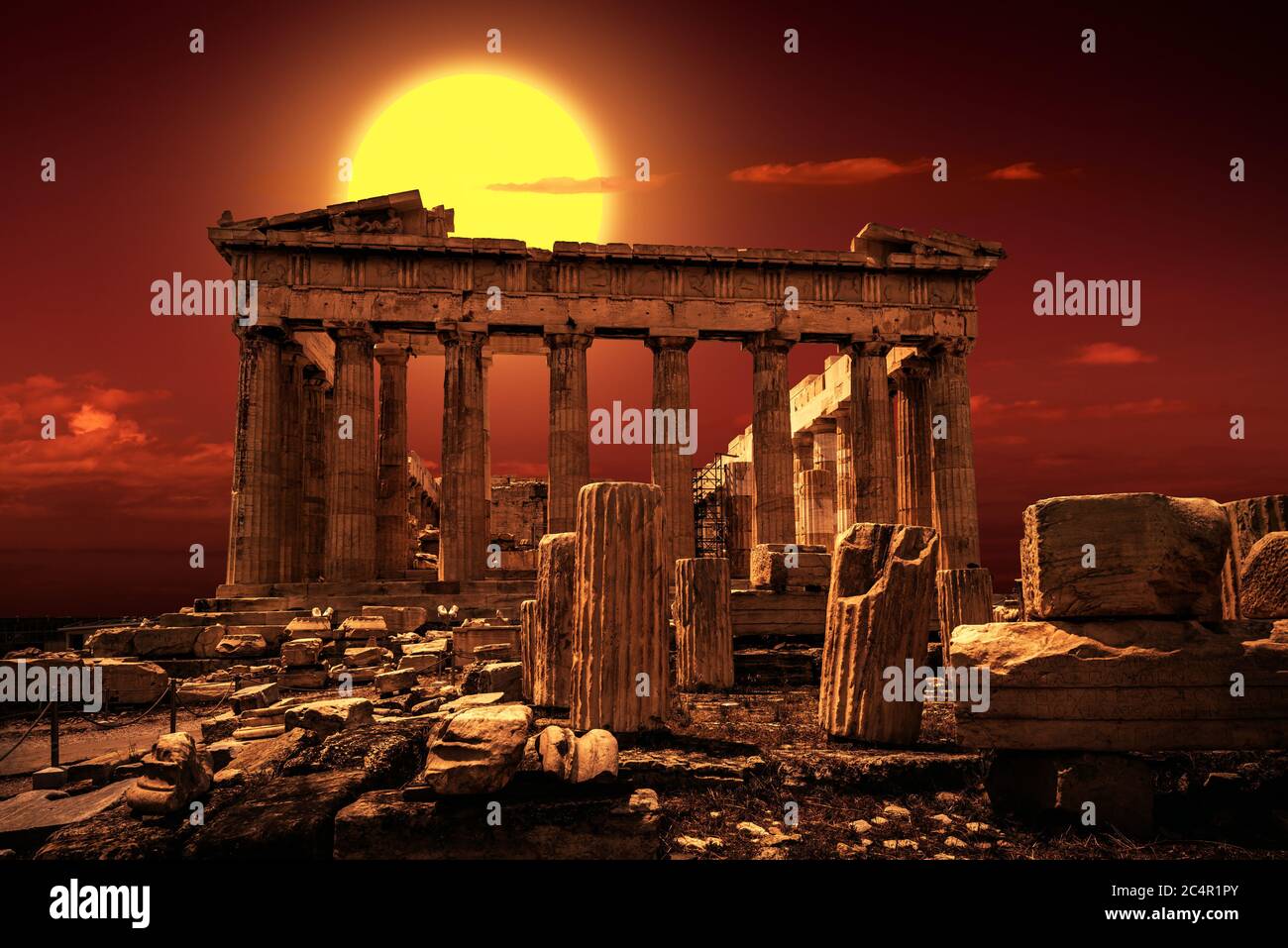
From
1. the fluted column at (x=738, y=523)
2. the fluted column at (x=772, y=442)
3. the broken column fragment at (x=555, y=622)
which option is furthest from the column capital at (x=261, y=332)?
the broken column fragment at (x=555, y=622)

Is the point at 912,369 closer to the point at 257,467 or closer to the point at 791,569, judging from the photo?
the point at 791,569

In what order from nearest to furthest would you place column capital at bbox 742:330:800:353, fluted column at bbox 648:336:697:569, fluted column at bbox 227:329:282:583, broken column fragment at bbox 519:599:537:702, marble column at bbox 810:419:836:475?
broken column fragment at bbox 519:599:537:702
fluted column at bbox 227:329:282:583
fluted column at bbox 648:336:697:569
column capital at bbox 742:330:800:353
marble column at bbox 810:419:836:475

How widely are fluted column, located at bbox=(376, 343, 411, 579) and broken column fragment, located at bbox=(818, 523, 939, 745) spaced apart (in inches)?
692

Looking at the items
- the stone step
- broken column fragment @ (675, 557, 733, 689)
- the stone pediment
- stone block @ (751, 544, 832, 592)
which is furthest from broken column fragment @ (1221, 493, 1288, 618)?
the stone pediment

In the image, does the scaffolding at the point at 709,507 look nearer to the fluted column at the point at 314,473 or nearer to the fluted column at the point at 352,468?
the fluted column at the point at 352,468

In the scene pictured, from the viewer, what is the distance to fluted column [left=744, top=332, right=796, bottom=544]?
2130 cm

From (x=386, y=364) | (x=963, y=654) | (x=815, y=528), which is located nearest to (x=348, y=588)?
(x=386, y=364)

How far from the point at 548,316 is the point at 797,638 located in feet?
40.4

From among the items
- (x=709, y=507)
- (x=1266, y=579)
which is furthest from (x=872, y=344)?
(x=1266, y=579)

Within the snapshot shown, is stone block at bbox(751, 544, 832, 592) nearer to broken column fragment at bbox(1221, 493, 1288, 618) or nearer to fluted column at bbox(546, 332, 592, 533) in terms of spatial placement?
broken column fragment at bbox(1221, 493, 1288, 618)

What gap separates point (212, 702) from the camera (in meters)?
11.9

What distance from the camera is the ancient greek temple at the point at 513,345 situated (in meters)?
20.5

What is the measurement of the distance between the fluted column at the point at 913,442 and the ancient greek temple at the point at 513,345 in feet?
0.25
